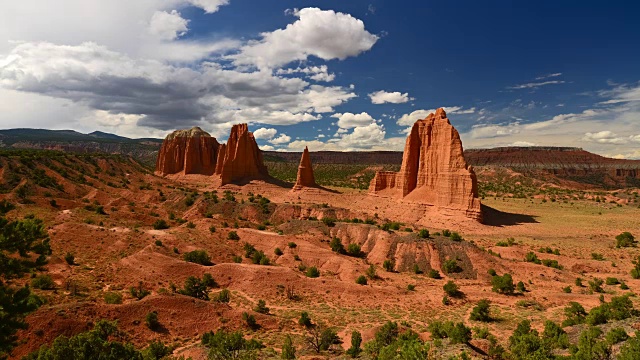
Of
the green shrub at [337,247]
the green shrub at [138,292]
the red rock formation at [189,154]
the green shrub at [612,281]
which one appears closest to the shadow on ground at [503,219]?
the green shrub at [612,281]

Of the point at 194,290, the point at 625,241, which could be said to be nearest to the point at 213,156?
the point at 194,290

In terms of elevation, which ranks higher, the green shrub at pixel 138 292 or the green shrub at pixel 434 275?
the green shrub at pixel 138 292

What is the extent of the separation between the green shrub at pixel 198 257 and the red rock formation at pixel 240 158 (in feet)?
204

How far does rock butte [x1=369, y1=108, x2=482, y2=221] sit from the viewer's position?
59.4 metres

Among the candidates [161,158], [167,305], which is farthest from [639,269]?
[161,158]

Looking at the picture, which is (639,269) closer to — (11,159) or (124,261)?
(124,261)

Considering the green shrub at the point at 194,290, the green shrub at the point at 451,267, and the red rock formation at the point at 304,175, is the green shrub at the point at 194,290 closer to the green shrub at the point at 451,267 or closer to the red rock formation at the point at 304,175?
the green shrub at the point at 451,267

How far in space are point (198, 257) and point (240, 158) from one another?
66.3m

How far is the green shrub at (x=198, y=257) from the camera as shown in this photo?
37.0 metres

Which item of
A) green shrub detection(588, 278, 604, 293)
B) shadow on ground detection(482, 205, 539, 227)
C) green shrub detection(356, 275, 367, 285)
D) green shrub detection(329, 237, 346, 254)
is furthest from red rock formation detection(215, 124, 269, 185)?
green shrub detection(588, 278, 604, 293)

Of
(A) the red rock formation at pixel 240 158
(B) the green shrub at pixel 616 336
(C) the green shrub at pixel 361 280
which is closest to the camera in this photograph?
(B) the green shrub at pixel 616 336

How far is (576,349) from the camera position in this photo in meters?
17.1

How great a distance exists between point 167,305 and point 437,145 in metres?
56.7

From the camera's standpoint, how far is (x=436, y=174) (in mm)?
65625
